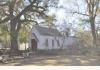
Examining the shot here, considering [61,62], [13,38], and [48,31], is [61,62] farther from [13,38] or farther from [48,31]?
[48,31]

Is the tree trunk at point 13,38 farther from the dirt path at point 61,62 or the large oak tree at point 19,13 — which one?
the dirt path at point 61,62

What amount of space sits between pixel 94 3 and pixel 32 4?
47.5 feet

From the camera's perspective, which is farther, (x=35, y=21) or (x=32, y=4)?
(x=35, y=21)

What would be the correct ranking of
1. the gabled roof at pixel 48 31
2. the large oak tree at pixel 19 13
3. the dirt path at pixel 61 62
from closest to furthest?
the dirt path at pixel 61 62 → the large oak tree at pixel 19 13 → the gabled roof at pixel 48 31

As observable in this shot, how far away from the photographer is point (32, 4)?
1679 inches

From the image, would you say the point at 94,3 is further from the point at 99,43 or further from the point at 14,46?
the point at 14,46

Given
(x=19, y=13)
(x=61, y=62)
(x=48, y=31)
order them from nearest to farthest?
1. (x=61, y=62)
2. (x=19, y=13)
3. (x=48, y=31)

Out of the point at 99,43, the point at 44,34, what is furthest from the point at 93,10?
the point at 44,34

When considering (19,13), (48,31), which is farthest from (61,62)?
(48,31)

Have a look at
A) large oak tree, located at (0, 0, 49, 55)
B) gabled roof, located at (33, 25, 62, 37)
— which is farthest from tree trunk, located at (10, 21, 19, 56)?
gabled roof, located at (33, 25, 62, 37)

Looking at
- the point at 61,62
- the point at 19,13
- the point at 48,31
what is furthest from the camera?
the point at 48,31

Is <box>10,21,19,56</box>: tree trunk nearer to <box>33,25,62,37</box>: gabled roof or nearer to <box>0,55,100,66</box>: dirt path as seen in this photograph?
<box>0,55,100,66</box>: dirt path

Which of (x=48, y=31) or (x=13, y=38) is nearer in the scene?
(x=13, y=38)

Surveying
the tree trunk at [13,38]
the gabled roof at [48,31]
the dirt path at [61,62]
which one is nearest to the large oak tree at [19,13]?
the tree trunk at [13,38]
